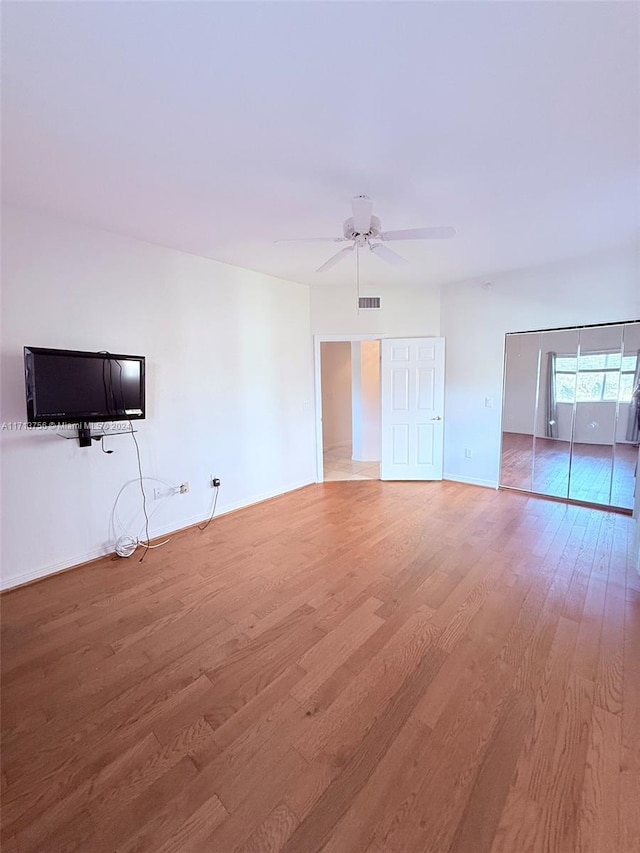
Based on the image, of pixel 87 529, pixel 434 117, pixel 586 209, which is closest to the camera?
pixel 434 117

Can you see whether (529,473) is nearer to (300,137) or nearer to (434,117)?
(434,117)

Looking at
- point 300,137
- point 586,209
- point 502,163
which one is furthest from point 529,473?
point 300,137

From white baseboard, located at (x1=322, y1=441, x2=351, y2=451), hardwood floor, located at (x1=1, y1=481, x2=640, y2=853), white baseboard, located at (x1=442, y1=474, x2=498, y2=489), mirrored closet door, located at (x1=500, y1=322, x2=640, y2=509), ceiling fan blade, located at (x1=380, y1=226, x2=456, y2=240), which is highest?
ceiling fan blade, located at (x1=380, y1=226, x2=456, y2=240)

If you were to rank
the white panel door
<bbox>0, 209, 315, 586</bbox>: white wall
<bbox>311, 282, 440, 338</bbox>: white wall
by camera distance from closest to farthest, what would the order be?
<bbox>0, 209, 315, 586</bbox>: white wall, <bbox>311, 282, 440, 338</bbox>: white wall, the white panel door

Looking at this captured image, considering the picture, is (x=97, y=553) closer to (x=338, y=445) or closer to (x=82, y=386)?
(x=82, y=386)

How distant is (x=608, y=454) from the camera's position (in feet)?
12.7

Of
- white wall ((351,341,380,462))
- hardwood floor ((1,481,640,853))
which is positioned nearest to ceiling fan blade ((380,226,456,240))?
hardwood floor ((1,481,640,853))

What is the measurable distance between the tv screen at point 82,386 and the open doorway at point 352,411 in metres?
2.64

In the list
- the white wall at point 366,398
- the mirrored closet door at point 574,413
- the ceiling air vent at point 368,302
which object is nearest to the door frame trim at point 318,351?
the ceiling air vent at point 368,302

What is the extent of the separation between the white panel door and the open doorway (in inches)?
22.5

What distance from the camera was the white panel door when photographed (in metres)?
4.87

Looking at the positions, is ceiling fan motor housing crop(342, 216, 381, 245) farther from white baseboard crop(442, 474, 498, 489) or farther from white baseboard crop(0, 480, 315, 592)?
white baseboard crop(442, 474, 498, 489)

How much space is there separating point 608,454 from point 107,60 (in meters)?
5.07

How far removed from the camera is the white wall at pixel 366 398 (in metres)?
6.21
